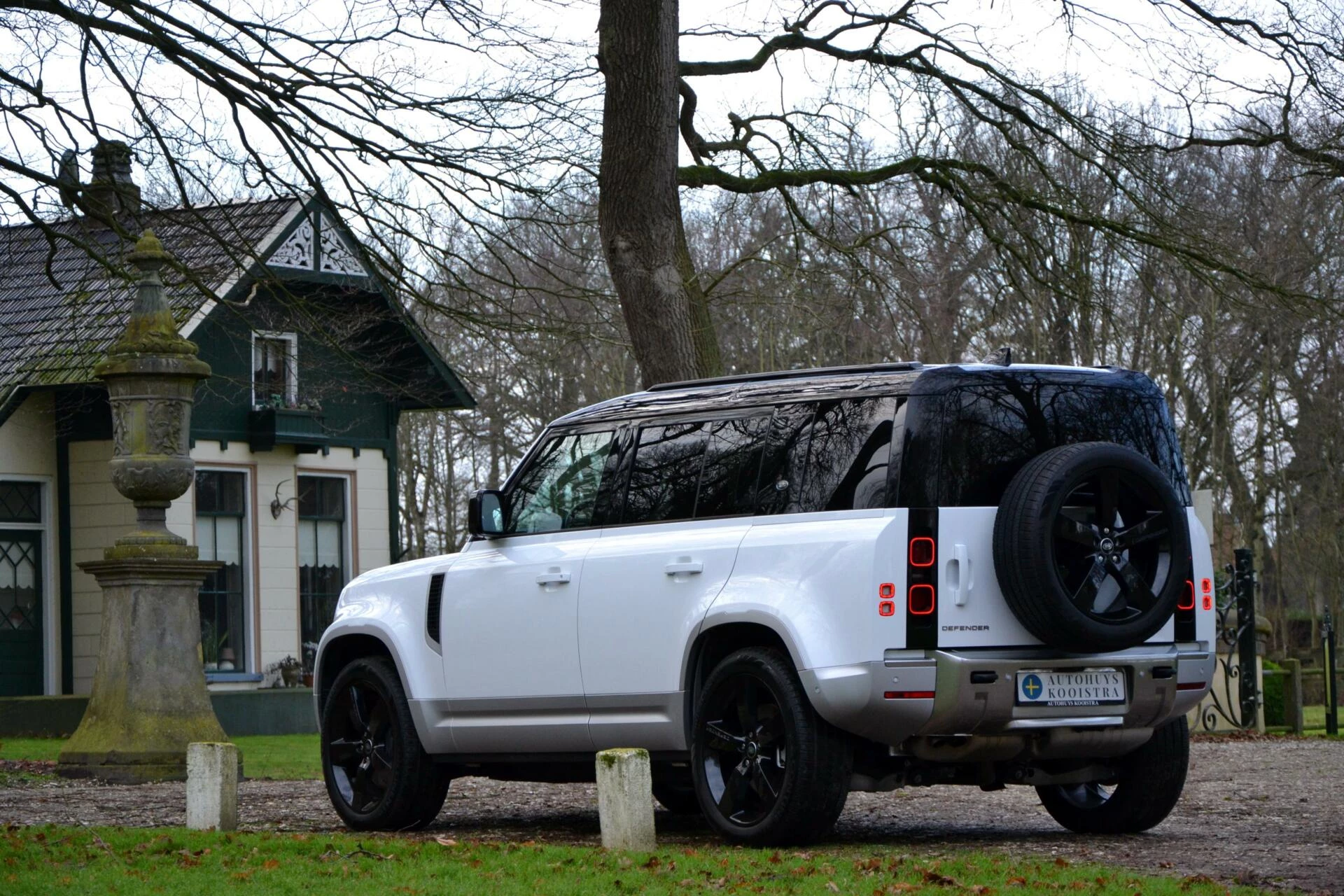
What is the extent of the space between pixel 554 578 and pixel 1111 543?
2.68 m

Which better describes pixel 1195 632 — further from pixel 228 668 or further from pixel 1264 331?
pixel 1264 331

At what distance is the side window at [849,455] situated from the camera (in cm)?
826

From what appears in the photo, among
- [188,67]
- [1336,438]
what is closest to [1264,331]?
[1336,438]

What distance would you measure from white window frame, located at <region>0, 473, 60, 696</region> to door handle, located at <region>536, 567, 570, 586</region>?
51.8 feet

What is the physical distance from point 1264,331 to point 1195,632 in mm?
29078

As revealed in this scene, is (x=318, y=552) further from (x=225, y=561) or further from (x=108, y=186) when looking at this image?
(x=108, y=186)

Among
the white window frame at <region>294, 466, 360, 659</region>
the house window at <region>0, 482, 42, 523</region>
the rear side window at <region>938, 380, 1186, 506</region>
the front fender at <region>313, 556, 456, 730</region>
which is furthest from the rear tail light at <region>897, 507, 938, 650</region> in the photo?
the white window frame at <region>294, 466, 360, 659</region>

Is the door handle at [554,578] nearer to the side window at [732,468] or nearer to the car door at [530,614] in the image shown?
the car door at [530,614]

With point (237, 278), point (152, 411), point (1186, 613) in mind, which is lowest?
point (1186, 613)

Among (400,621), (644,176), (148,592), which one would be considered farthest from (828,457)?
(148,592)

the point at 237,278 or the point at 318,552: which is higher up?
the point at 237,278

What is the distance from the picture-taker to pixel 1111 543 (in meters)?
8.26

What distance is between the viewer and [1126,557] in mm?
8305

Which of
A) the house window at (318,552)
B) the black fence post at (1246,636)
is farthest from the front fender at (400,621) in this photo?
the house window at (318,552)
